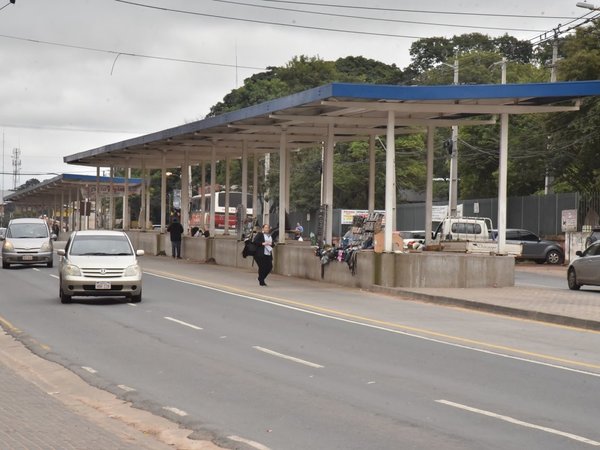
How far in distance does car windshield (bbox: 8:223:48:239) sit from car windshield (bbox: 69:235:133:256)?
49.6 feet

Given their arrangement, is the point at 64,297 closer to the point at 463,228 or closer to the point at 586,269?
the point at 586,269

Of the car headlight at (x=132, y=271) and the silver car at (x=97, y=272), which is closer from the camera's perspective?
the silver car at (x=97, y=272)

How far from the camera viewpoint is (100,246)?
23.7 metres

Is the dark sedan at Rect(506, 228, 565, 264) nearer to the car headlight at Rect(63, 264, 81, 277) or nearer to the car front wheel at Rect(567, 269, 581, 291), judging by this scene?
the car front wheel at Rect(567, 269, 581, 291)

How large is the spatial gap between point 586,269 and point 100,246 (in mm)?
14683

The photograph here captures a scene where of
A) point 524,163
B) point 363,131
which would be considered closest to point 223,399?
point 363,131

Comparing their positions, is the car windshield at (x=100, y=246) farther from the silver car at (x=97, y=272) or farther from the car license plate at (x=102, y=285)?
the car license plate at (x=102, y=285)

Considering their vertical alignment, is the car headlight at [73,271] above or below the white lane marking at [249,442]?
above

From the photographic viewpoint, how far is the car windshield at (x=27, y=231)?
38.2 metres

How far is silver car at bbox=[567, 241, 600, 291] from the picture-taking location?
29.0 meters

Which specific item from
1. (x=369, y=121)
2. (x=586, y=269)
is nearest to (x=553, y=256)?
(x=369, y=121)

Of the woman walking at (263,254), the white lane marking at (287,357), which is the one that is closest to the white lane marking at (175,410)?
the white lane marking at (287,357)

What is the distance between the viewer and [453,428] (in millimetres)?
9430

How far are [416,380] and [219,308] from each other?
10230 mm
